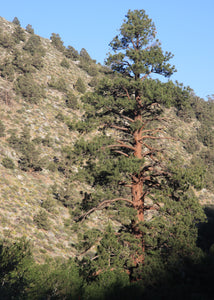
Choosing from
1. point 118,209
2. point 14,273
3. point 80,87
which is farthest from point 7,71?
point 14,273

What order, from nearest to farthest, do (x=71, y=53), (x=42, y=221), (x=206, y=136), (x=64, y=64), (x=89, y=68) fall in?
1. (x=42, y=221)
2. (x=206, y=136)
3. (x=64, y=64)
4. (x=89, y=68)
5. (x=71, y=53)

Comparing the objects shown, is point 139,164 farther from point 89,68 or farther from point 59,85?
point 89,68

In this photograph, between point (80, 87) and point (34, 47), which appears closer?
point (80, 87)

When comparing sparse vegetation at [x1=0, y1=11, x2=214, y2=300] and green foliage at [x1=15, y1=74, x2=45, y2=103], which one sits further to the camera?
green foliage at [x1=15, y1=74, x2=45, y2=103]

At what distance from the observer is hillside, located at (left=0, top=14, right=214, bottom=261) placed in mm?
23969

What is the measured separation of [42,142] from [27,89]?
1009 cm

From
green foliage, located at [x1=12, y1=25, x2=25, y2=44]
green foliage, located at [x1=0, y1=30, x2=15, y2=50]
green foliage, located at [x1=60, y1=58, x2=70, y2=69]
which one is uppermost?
green foliage, located at [x1=12, y1=25, x2=25, y2=44]

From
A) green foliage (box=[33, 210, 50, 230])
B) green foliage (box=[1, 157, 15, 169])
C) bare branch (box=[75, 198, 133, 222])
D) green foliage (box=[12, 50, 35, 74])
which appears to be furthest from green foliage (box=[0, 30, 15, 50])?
bare branch (box=[75, 198, 133, 222])

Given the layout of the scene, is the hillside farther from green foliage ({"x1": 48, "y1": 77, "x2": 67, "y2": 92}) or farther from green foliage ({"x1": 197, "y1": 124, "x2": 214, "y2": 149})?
green foliage ({"x1": 197, "y1": 124, "x2": 214, "y2": 149})

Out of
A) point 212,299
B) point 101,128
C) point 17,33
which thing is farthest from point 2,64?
point 212,299

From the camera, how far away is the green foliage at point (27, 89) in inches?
1698

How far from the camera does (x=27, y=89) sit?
4312 centimetres

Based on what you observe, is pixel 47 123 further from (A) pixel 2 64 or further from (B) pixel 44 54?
(B) pixel 44 54

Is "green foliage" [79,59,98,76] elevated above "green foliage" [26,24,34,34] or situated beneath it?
situated beneath
